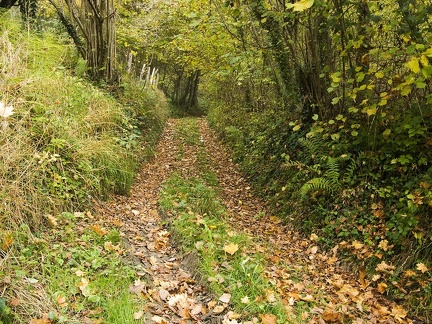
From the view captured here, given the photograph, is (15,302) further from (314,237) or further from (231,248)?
(314,237)

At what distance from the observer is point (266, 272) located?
13.2 feet

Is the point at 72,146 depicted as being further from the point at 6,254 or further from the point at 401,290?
the point at 401,290

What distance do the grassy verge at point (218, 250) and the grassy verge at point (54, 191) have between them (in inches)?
34.6

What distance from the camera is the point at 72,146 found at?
4859 millimetres

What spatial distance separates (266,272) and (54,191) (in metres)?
2.79

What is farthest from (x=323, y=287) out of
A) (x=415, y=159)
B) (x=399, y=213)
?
(x=415, y=159)

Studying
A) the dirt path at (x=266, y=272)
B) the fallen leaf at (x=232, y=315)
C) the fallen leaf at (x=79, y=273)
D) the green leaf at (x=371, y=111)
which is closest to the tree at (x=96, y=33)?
the dirt path at (x=266, y=272)

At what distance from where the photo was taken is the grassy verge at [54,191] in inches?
113

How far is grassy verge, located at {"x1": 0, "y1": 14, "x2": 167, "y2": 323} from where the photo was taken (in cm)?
288

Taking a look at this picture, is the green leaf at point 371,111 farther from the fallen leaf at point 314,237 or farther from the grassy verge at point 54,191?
the grassy verge at point 54,191

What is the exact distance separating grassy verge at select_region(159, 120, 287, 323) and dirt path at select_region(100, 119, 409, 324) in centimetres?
18

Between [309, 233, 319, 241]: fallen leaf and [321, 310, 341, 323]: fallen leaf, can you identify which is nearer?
[321, 310, 341, 323]: fallen leaf

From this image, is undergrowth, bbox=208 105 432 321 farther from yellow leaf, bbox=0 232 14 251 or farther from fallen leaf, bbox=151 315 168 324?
yellow leaf, bbox=0 232 14 251

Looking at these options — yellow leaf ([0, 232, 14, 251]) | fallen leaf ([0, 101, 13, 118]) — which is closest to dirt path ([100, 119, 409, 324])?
yellow leaf ([0, 232, 14, 251])
